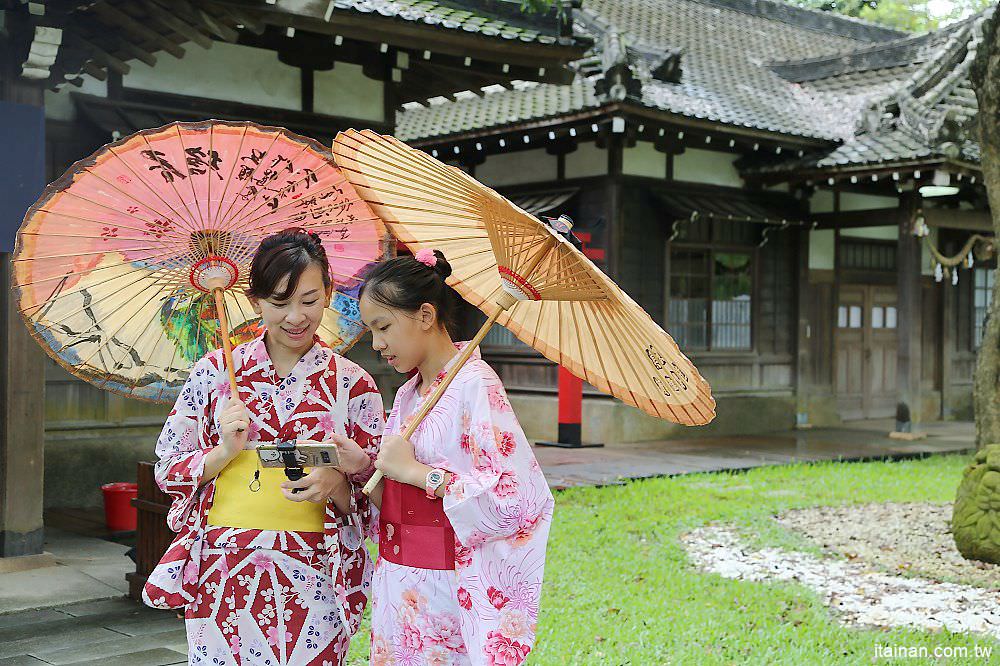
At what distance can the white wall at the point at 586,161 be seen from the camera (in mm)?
13438

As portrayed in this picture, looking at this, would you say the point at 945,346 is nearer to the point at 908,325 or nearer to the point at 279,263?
the point at 908,325

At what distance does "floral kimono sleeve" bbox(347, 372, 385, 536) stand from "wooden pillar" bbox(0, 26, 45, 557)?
392 cm

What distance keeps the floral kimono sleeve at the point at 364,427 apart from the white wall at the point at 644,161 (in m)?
10.9

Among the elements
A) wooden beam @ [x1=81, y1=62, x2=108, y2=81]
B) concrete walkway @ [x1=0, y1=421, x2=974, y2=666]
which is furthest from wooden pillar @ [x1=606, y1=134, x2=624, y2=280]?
wooden beam @ [x1=81, y1=62, x2=108, y2=81]

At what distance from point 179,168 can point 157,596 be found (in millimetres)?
1161

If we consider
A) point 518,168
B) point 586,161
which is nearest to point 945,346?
point 586,161

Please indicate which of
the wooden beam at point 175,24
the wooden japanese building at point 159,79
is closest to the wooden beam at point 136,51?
the wooden japanese building at point 159,79

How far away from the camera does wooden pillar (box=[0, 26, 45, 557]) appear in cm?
601

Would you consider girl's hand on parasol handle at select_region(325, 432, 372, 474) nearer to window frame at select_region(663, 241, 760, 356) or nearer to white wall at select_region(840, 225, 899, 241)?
window frame at select_region(663, 241, 760, 356)

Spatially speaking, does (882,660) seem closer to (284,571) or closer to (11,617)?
(284,571)

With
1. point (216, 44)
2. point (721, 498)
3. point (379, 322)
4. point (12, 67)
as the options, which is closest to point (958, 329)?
point (721, 498)

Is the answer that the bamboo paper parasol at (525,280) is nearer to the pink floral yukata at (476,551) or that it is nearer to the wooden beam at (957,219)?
the pink floral yukata at (476,551)

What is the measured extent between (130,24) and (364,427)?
14.6ft

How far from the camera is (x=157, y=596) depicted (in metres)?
2.71
